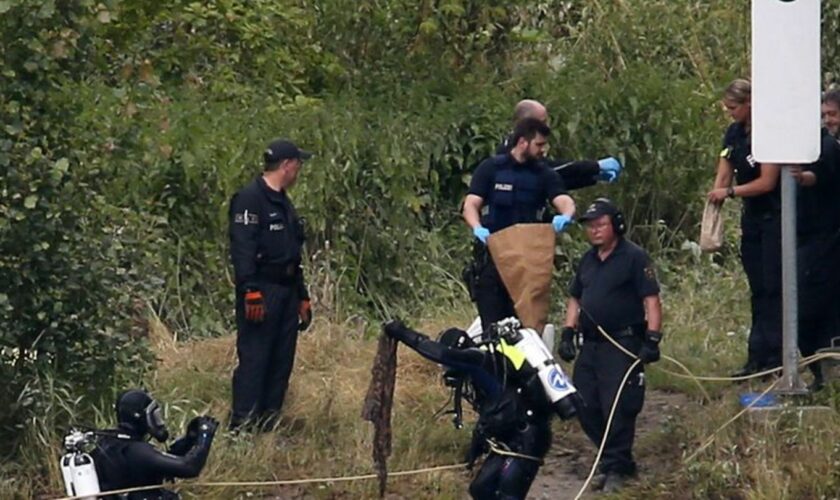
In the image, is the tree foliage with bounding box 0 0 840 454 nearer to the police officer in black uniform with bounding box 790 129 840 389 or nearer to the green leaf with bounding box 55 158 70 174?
the green leaf with bounding box 55 158 70 174

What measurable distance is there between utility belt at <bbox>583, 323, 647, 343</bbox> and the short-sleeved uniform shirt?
1264 mm

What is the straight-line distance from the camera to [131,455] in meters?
7.50

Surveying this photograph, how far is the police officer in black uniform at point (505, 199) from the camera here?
393 inches

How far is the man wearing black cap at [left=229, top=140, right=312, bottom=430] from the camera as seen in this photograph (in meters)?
9.61

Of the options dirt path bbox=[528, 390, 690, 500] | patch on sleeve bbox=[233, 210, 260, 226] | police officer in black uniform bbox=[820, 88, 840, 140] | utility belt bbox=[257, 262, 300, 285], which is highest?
police officer in black uniform bbox=[820, 88, 840, 140]

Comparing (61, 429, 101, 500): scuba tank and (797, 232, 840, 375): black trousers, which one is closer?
(61, 429, 101, 500): scuba tank

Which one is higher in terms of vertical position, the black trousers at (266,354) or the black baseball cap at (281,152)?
the black baseball cap at (281,152)

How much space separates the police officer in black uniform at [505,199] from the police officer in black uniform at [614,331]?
1.01 meters

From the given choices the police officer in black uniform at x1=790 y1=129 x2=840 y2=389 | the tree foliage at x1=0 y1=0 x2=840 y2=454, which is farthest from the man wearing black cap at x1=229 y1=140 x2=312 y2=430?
the police officer in black uniform at x1=790 y1=129 x2=840 y2=389

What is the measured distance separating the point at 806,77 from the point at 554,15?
8.97m

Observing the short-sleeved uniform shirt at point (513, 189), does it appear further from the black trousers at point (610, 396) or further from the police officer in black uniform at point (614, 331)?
the black trousers at point (610, 396)

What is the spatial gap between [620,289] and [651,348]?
363 millimetres

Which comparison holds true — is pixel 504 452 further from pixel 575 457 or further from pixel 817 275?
pixel 817 275

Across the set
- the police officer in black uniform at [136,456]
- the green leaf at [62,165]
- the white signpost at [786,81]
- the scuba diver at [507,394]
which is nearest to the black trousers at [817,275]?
the white signpost at [786,81]
